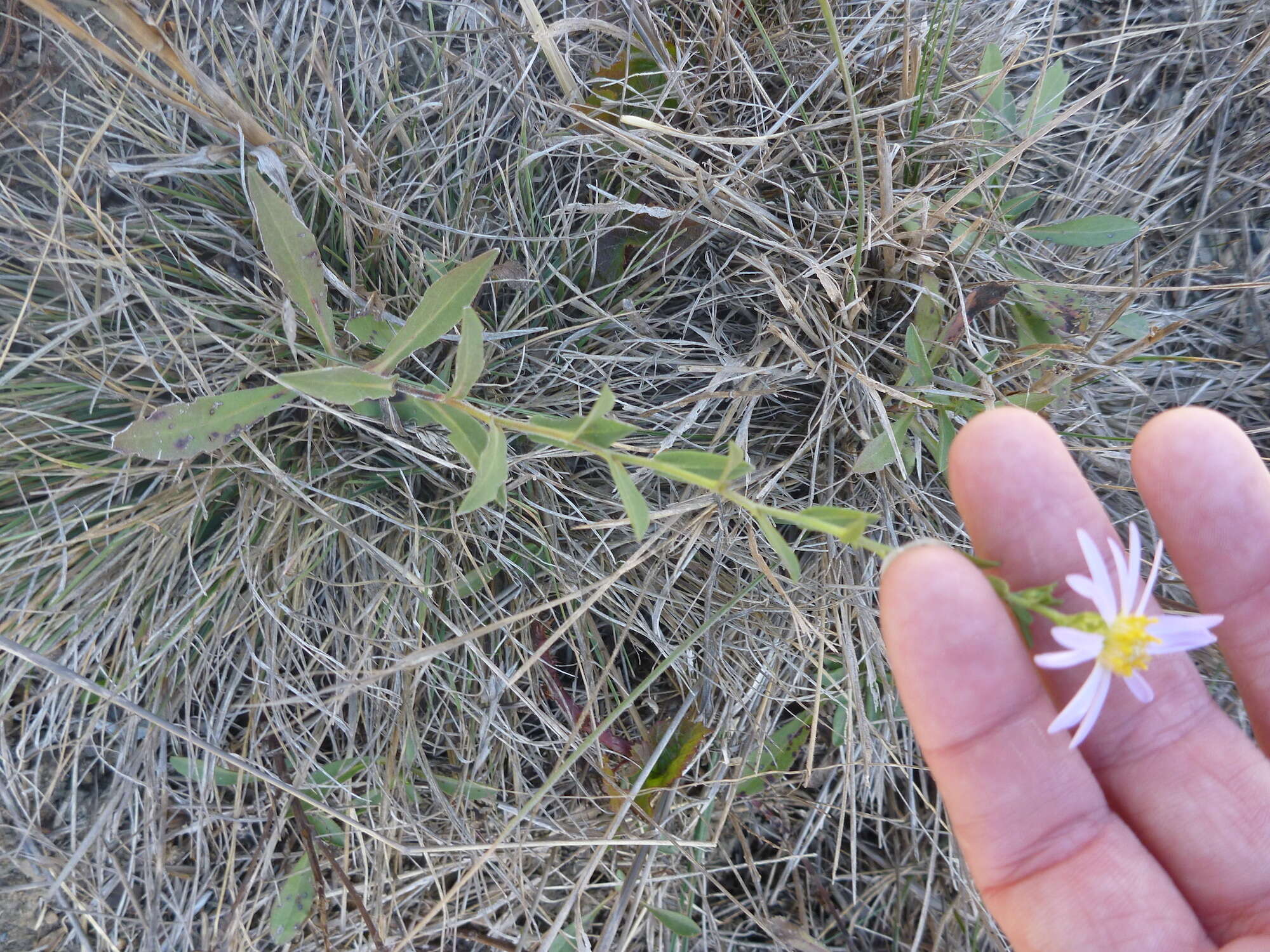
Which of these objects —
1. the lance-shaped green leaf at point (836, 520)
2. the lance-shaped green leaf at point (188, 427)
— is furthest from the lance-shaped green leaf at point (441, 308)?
the lance-shaped green leaf at point (836, 520)

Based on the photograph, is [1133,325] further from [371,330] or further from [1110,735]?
[371,330]

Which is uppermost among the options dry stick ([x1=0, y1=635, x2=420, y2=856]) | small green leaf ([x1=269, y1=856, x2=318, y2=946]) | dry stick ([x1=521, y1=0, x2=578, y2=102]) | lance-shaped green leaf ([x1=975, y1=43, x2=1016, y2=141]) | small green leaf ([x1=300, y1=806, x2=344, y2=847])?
lance-shaped green leaf ([x1=975, y1=43, x2=1016, y2=141])

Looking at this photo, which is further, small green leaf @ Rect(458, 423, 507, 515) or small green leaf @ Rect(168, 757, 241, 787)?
small green leaf @ Rect(168, 757, 241, 787)

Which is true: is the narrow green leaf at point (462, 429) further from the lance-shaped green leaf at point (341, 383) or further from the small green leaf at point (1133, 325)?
the small green leaf at point (1133, 325)

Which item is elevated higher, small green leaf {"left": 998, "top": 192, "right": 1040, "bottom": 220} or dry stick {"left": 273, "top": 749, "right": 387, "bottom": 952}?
small green leaf {"left": 998, "top": 192, "right": 1040, "bottom": 220}

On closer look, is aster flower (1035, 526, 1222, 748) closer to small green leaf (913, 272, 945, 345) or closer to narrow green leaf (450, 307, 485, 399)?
small green leaf (913, 272, 945, 345)

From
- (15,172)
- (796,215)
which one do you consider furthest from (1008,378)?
(15,172)

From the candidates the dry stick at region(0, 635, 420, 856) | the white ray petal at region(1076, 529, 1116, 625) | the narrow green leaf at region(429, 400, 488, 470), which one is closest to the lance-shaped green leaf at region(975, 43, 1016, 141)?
the white ray petal at region(1076, 529, 1116, 625)
